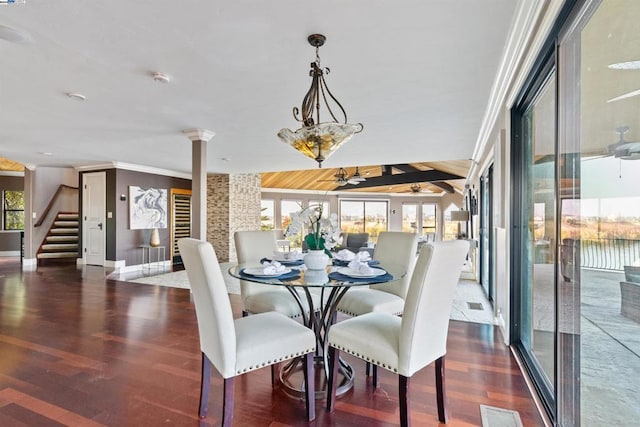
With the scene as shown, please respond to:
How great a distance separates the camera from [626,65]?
3.77 feet

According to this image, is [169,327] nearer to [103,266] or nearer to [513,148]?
[513,148]

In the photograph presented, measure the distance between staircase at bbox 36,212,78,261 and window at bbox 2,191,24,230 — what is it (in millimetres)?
2216

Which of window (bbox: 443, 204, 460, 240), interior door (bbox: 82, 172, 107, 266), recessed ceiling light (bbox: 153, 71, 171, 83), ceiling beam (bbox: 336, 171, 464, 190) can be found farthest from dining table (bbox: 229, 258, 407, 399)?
window (bbox: 443, 204, 460, 240)

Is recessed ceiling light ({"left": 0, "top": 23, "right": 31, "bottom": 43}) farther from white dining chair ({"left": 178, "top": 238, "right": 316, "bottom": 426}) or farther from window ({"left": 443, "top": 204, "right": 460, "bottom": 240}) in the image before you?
window ({"left": 443, "top": 204, "right": 460, "bottom": 240})

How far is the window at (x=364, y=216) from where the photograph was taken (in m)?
14.5

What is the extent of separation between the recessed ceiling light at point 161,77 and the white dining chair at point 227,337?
5.51ft

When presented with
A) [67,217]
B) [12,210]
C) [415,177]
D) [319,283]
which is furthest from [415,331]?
[12,210]

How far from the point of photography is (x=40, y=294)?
16.0 feet

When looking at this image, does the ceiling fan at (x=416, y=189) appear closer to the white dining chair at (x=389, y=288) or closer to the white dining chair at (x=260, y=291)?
the white dining chair at (x=389, y=288)

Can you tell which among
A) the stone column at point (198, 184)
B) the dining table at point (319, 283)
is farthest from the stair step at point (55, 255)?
the dining table at point (319, 283)

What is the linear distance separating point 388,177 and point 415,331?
9.53 meters

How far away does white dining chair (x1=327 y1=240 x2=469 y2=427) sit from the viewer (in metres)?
1.67

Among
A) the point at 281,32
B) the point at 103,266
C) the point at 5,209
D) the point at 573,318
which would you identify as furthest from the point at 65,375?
the point at 5,209

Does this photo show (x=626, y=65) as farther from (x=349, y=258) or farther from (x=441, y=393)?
(x=349, y=258)
